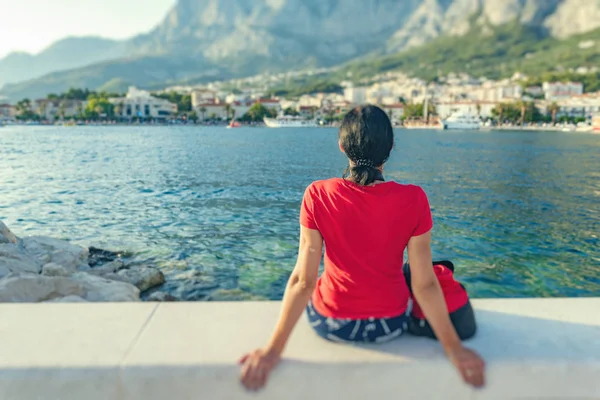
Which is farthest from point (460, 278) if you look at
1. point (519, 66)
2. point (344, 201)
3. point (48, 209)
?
point (519, 66)

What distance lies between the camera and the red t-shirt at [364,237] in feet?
6.24

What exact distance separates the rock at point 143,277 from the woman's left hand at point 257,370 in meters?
4.62

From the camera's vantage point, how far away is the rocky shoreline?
4.16 metres

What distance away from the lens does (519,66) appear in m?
161

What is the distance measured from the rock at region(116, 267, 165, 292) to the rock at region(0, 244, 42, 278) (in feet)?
3.23

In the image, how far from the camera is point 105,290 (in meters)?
4.93

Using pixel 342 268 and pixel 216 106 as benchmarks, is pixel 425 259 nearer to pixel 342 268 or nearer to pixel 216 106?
pixel 342 268

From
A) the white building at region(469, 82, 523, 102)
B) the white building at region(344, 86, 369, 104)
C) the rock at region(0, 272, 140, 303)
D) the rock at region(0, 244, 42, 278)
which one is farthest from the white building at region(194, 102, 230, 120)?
the rock at region(0, 272, 140, 303)

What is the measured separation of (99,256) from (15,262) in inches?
84.0

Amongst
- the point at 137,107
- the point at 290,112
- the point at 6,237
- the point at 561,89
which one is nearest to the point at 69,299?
the point at 6,237

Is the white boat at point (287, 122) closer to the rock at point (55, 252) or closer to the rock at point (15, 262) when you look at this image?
the rock at point (55, 252)

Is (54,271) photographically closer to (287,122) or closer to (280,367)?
(280,367)

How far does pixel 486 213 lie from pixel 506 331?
10.6 meters

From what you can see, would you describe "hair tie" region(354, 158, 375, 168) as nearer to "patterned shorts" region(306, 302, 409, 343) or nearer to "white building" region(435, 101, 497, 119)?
"patterned shorts" region(306, 302, 409, 343)
